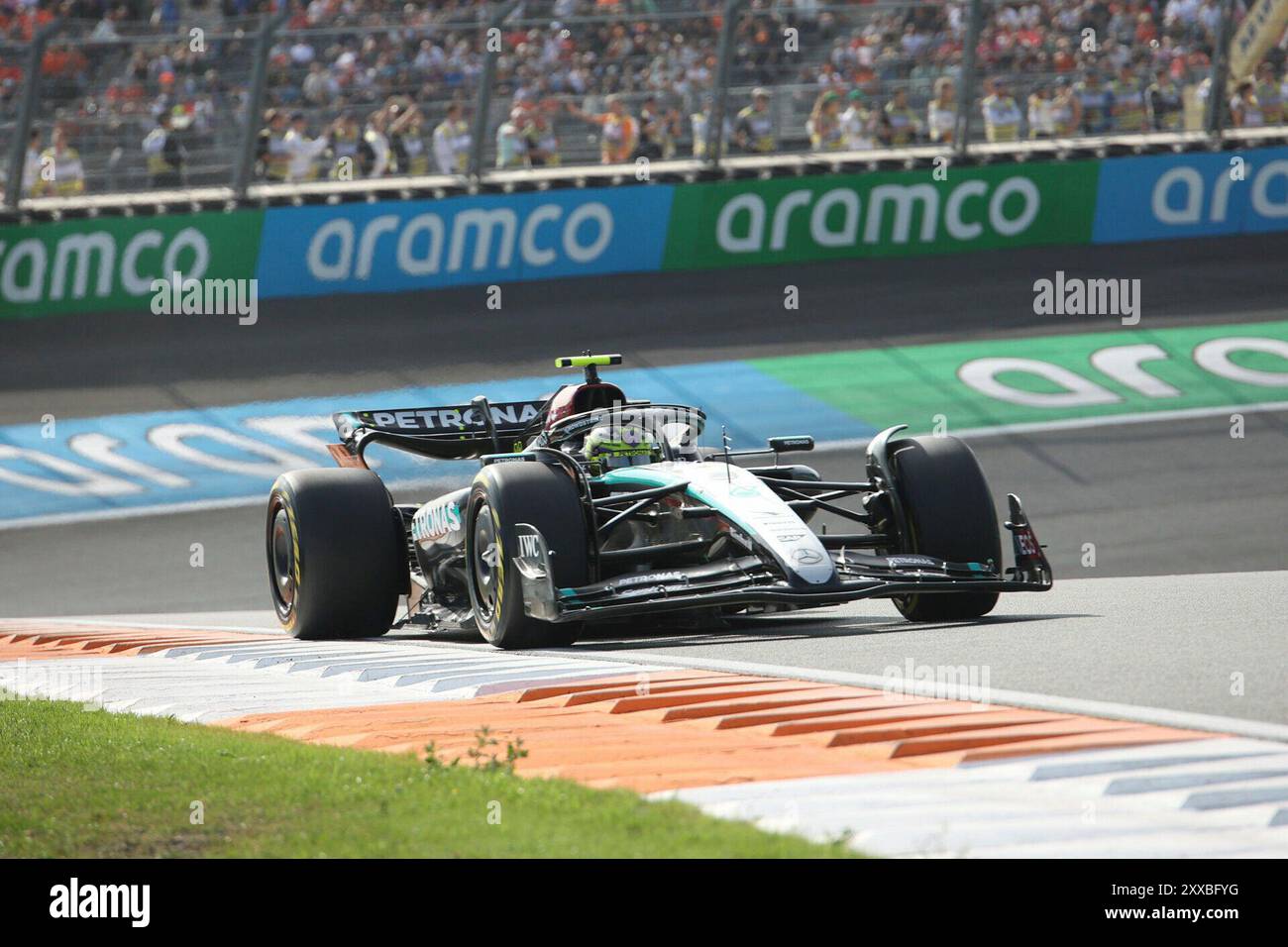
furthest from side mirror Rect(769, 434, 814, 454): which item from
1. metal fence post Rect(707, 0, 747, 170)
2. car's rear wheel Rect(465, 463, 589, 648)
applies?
metal fence post Rect(707, 0, 747, 170)

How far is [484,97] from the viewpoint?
2036cm

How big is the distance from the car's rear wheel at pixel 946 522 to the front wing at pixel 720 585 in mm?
394

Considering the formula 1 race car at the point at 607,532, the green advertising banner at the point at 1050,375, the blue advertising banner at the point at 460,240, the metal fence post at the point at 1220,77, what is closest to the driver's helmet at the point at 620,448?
Result: the formula 1 race car at the point at 607,532

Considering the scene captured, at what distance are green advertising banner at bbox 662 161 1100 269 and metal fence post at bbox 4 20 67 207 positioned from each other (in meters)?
7.15

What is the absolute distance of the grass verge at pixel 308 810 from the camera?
4637mm

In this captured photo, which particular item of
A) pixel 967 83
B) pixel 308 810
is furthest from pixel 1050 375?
pixel 308 810

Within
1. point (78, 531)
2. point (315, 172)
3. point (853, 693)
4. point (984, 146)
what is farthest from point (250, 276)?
point (853, 693)

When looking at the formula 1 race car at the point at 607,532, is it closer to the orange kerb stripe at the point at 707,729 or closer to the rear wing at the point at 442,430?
the rear wing at the point at 442,430

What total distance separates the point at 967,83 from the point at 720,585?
44.4 ft
